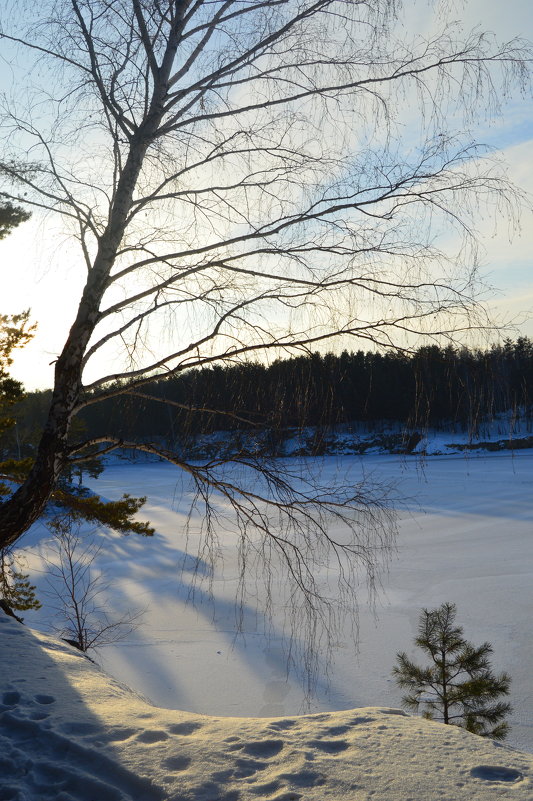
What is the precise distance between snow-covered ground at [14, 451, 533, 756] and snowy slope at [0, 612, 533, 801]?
24 centimetres

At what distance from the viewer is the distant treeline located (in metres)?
2.73

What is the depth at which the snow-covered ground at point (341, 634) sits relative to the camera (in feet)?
28.9

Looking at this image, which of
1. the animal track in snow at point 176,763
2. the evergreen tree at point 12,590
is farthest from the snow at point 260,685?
the evergreen tree at point 12,590

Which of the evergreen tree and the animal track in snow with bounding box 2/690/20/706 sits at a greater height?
the animal track in snow with bounding box 2/690/20/706

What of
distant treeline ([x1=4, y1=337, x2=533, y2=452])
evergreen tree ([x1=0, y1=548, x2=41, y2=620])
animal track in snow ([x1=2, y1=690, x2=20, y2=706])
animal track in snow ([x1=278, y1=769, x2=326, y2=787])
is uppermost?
distant treeline ([x1=4, y1=337, x2=533, y2=452])

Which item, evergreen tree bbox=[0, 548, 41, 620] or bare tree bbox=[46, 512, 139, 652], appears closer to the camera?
evergreen tree bbox=[0, 548, 41, 620]

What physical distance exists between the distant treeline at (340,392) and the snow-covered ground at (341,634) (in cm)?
37

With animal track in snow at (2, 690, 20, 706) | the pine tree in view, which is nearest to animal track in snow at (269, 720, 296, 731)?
animal track in snow at (2, 690, 20, 706)

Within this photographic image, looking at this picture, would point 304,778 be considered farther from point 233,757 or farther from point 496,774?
point 496,774

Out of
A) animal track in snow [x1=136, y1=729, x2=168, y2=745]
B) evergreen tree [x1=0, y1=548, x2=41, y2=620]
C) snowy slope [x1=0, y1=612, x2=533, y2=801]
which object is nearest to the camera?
snowy slope [x1=0, y1=612, x2=533, y2=801]

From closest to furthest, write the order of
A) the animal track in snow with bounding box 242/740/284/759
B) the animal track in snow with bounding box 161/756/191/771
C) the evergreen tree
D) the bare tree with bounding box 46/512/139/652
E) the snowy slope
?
1. the snowy slope
2. the animal track in snow with bounding box 161/756/191/771
3. the animal track in snow with bounding box 242/740/284/759
4. the evergreen tree
5. the bare tree with bounding box 46/512/139/652

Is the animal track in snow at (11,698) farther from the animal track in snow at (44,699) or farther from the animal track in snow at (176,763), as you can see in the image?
the animal track in snow at (176,763)

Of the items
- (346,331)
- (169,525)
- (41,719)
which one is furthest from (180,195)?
(169,525)

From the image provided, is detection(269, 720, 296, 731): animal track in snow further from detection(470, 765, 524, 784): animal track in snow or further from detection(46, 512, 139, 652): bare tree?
detection(46, 512, 139, 652): bare tree
